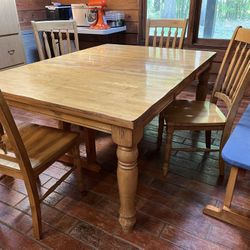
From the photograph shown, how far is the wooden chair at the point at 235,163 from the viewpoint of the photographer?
1220mm

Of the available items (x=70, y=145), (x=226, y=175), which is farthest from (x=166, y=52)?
(x=70, y=145)

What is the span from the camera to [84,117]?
1128 mm

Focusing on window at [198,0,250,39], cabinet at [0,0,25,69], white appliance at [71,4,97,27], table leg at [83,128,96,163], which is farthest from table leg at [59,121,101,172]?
window at [198,0,250,39]

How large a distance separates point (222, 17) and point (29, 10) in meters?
2.66

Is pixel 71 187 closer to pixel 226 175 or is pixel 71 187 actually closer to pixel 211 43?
pixel 226 175

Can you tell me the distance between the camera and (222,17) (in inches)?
127

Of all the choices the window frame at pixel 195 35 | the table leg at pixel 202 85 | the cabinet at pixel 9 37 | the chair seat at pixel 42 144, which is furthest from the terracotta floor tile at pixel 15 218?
the window frame at pixel 195 35

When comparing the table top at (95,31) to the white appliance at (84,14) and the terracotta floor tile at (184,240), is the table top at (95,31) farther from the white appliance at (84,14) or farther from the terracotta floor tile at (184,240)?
the terracotta floor tile at (184,240)

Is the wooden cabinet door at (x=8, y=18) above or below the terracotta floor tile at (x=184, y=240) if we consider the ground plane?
above

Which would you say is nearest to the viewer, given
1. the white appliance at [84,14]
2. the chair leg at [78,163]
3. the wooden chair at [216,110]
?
the chair leg at [78,163]

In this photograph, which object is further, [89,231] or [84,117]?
[89,231]

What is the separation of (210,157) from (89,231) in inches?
43.9

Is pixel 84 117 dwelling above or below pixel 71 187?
above

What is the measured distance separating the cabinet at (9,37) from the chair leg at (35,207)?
229 centimetres
